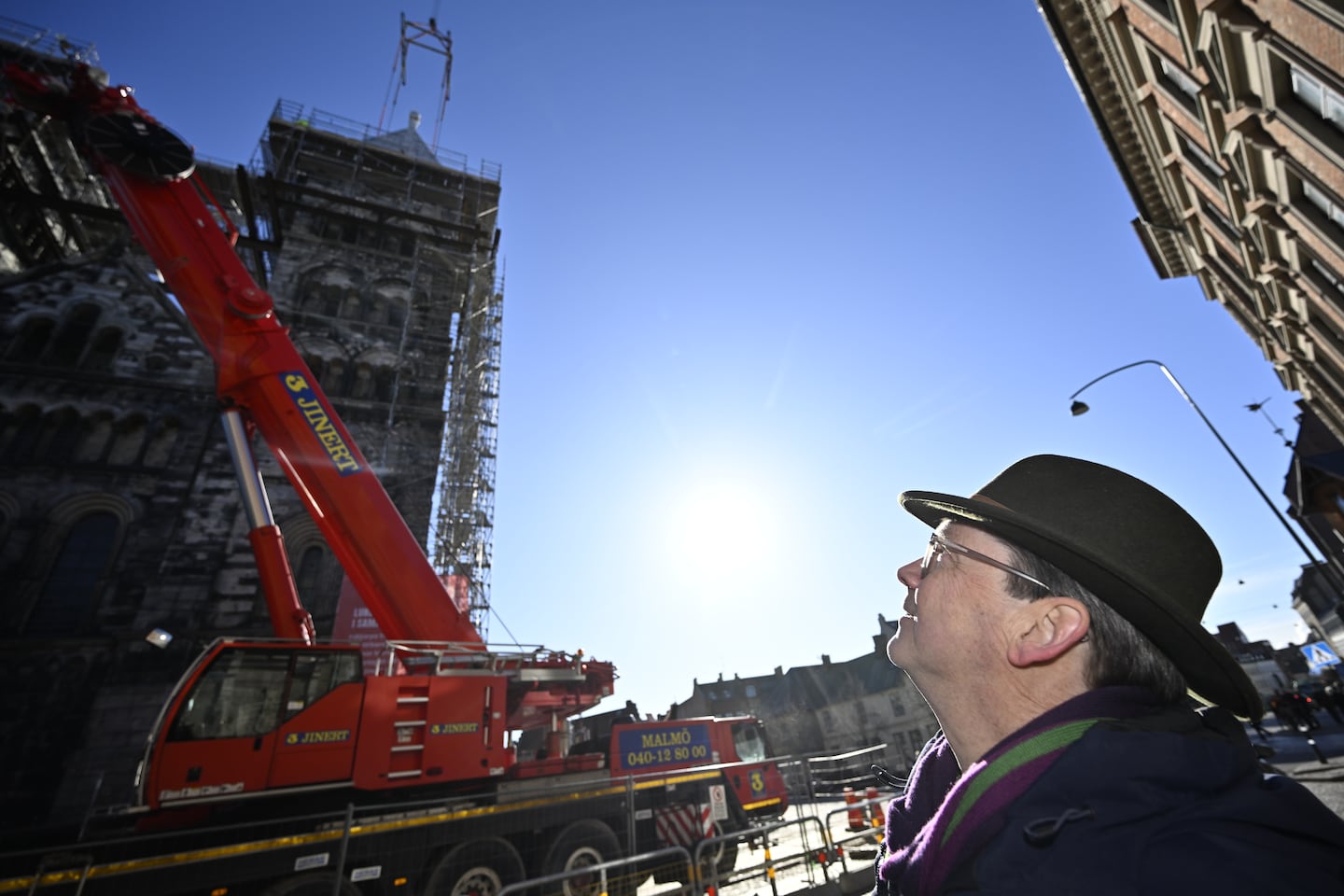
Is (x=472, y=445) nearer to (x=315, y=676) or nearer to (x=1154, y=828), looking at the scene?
(x=315, y=676)

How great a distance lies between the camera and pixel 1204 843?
91 centimetres

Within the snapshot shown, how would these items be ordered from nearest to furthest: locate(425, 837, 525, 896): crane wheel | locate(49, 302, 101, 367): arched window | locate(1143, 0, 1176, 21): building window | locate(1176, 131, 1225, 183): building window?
locate(425, 837, 525, 896): crane wheel
locate(1143, 0, 1176, 21): building window
locate(1176, 131, 1225, 183): building window
locate(49, 302, 101, 367): arched window

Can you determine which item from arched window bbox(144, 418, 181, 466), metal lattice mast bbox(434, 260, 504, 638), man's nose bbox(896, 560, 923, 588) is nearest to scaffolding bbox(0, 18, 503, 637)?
metal lattice mast bbox(434, 260, 504, 638)

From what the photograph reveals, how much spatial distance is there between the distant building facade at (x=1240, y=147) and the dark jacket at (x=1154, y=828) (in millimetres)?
9303

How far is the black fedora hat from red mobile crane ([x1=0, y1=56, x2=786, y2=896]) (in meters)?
7.13

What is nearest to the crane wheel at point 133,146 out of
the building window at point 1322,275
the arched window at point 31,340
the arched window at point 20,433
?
the arched window at point 20,433

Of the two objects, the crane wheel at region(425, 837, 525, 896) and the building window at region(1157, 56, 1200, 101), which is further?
the building window at region(1157, 56, 1200, 101)

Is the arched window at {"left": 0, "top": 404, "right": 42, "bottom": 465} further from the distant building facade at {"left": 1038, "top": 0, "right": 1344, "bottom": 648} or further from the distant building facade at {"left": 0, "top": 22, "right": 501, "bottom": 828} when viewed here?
the distant building facade at {"left": 1038, "top": 0, "right": 1344, "bottom": 648}

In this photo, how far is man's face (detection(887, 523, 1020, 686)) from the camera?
5.18ft

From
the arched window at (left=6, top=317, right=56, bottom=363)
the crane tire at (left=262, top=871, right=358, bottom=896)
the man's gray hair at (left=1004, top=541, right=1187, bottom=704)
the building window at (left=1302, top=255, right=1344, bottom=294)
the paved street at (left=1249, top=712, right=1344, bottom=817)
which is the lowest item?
the paved street at (left=1249, top=712, right=1344, bottom=817)

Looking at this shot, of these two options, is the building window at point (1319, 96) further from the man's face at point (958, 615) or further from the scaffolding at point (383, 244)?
the scaffolding at point (383, 244)

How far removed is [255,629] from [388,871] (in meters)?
11.2

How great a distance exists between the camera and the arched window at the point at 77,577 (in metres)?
13.7

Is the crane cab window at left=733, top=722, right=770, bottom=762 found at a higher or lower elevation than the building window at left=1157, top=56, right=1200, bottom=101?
lower
